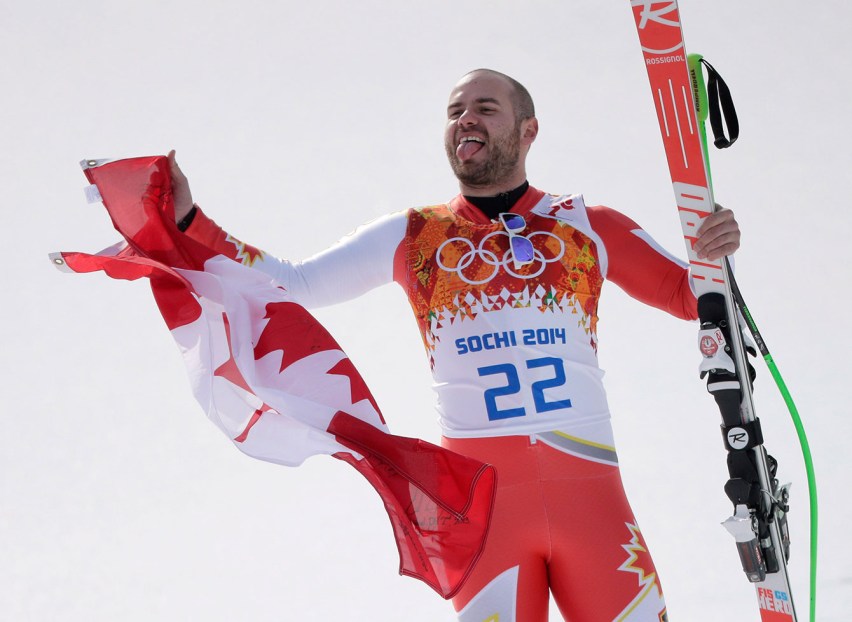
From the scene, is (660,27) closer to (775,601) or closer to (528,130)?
(528,130)

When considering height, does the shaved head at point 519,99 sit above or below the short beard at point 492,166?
above

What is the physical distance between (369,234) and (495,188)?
0.28m

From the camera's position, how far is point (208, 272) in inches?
80.0

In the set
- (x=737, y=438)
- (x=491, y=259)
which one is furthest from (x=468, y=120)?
(x=737, y=438)

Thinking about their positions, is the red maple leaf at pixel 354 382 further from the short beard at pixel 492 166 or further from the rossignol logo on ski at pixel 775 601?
the rossignol logo on ski at pixel 775 601

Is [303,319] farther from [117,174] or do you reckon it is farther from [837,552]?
[837,552]

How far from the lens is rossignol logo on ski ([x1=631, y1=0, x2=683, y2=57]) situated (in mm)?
2211

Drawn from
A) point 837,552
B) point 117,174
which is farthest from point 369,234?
point 837,552

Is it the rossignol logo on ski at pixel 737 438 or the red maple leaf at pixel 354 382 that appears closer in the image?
the red maple leaf at pixel 354 382

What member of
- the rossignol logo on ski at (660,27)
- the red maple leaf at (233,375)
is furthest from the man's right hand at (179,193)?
the rossignol logo on ski at (660,27)

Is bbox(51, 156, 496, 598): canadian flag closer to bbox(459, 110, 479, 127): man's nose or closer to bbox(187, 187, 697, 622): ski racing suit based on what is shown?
bbox(187, 187, 697, 622): ski racing suit

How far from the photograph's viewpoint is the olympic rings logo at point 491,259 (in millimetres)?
2111

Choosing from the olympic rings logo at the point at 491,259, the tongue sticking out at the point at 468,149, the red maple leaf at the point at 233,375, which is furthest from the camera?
the tongue sticking out at the point at 468,149

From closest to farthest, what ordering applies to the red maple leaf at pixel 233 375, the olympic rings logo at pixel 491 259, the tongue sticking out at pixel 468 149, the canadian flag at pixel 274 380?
the canadian flag at pixel 274 380
the red maple leaf at pixel 233 375
the olympic rings logo at pixel 491 259
the tongue sticking out at pixel 468 149
